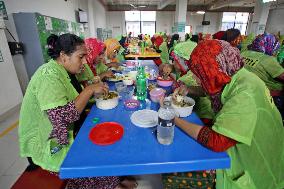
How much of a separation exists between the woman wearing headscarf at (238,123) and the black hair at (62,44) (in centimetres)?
96

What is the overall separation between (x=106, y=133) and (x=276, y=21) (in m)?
18.4

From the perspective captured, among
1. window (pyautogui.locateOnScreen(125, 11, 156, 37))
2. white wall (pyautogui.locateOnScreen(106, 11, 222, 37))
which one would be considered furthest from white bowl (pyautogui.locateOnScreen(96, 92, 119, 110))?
white wall (pyautogui.locateOnScreen(106, 11, 222, 37))

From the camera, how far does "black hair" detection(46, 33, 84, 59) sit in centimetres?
143

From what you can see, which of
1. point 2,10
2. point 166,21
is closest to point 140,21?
point 166,21

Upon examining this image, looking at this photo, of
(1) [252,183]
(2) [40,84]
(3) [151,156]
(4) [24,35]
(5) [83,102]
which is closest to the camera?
(3) [151,156]

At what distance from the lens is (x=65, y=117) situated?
4.10ft

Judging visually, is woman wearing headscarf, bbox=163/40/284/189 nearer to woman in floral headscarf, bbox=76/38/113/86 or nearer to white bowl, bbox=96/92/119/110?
white bowl, bbox=96/92/119/110

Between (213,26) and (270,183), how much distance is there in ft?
68.9

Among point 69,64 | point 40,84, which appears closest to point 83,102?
point 40,84

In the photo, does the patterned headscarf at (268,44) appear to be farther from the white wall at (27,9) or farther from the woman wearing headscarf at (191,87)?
the white wall at (27,9)

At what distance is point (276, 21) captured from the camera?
14.3 metres

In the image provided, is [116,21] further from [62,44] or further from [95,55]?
[62,44]

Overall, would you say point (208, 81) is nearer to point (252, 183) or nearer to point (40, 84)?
point (252, 183)

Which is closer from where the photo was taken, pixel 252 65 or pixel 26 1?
pixel 252 65
